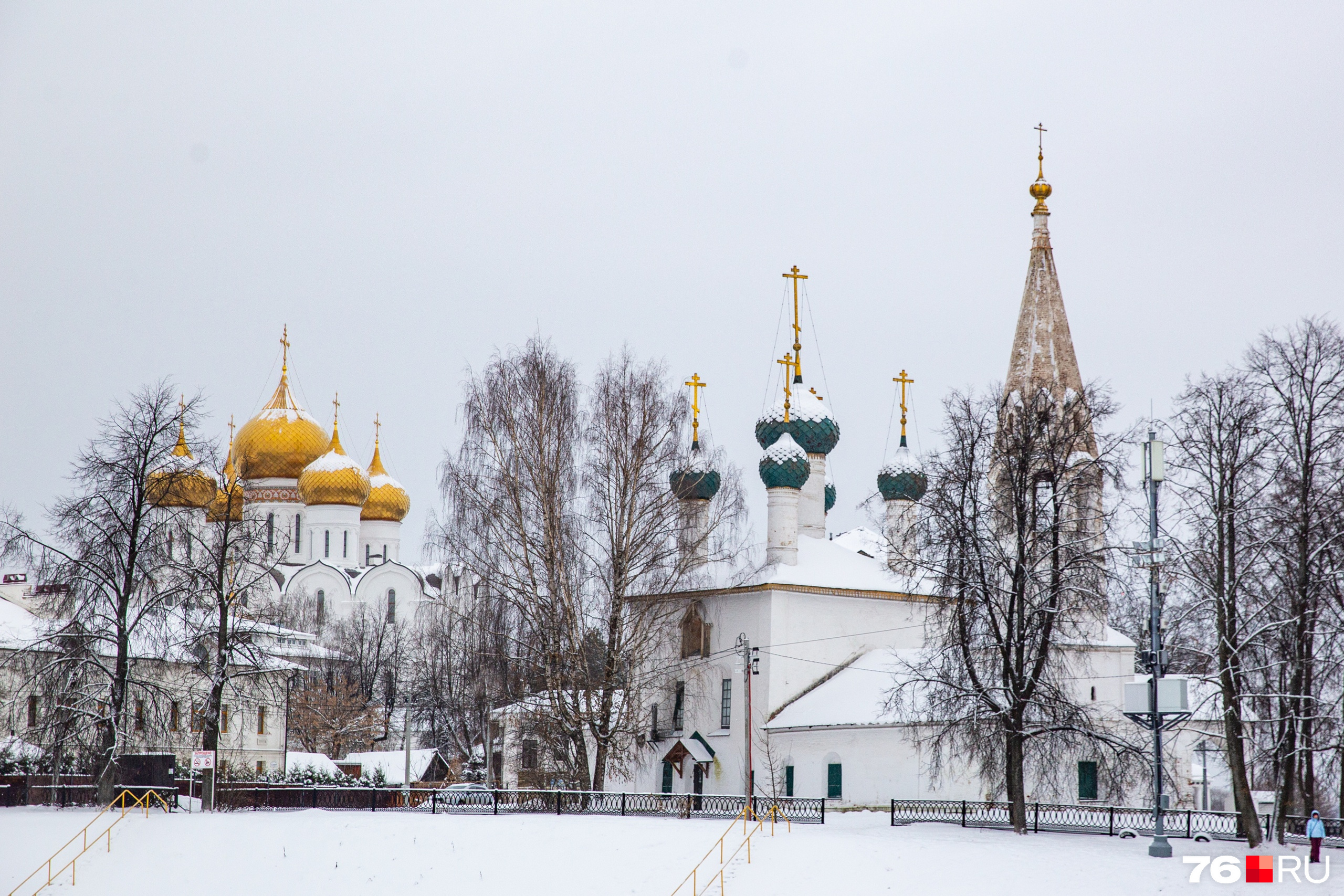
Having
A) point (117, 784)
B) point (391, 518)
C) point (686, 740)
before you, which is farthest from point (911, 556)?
point (391, 518)

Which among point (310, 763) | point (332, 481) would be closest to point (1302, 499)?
point (310, 763)

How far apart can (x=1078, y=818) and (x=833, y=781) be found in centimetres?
804

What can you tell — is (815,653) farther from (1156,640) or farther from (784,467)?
(1156,640)

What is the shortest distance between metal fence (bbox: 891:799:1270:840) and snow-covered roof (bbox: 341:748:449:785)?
72.3 feet

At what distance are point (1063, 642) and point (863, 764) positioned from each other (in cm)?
749

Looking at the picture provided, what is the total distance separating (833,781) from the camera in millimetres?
33062

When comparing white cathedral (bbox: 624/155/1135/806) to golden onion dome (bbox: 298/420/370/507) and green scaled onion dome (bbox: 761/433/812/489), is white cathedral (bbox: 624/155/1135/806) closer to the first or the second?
green scaled onion dome (bbox: 761/433/812/489)

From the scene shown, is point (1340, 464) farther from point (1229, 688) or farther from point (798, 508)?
point (798, 508)

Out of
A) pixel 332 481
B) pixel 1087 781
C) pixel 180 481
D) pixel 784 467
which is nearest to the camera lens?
pixel 180 481

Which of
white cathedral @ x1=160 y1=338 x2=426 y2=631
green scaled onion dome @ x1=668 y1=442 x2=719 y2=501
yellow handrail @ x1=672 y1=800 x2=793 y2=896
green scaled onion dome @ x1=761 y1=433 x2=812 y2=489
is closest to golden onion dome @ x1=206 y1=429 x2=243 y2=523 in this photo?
green scaled onion dome @ x1=668 y1=442 x2=719 y2=501

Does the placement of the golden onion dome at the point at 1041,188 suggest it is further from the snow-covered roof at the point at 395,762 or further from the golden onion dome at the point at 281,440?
the golden onion dome at the point at 281,440

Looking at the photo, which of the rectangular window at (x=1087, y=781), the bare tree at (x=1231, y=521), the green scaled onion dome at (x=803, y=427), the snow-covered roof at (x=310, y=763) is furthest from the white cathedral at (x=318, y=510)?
the bare tree at (x=1231, y=521)

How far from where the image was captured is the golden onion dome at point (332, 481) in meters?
66.6

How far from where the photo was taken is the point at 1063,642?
1038 inches
